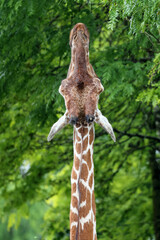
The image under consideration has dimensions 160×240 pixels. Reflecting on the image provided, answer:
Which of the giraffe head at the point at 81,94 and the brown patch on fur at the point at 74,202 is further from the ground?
the giraffe head at the point at 81,94

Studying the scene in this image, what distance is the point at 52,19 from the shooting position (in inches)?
319

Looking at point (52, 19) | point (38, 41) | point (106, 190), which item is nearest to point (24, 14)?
point (38, 41)

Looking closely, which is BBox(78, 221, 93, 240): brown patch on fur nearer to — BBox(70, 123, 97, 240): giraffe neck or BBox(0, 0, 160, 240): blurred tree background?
BBox(70, 123, 97, 240): giraffe neck

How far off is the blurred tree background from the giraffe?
1.00 m

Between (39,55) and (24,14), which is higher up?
(24,14)

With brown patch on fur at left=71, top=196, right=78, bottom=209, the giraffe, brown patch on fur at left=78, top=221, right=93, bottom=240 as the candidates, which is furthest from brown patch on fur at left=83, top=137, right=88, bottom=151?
brown patch on fur at left=78, top=221, right=93, bottom=240

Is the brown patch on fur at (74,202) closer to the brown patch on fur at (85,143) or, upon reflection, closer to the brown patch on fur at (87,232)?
the brown patch on fur at (87,232)

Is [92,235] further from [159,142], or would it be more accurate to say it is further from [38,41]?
[159,142]

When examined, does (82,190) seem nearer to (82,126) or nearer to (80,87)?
(82,126)

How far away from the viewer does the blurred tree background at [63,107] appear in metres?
6.82

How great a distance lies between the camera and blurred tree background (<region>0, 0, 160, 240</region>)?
682 cm

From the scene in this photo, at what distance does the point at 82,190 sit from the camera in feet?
14.5

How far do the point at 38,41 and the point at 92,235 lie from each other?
3.85m

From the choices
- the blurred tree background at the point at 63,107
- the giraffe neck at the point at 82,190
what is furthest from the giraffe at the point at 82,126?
the blurred tree background at the point at 63,107
